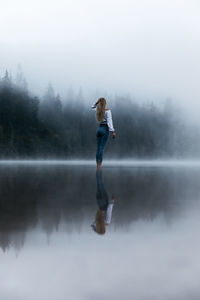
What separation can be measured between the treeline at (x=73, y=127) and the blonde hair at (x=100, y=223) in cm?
4417

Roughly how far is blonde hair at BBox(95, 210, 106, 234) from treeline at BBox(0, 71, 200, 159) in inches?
1739

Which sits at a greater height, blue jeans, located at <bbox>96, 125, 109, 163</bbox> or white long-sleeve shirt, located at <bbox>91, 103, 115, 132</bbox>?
white long-sleeve shirt, located at <bbox>91, 103, 115, 132</bbox>

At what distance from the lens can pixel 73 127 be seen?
56.3 metres

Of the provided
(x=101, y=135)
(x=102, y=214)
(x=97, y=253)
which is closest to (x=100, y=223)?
(x=102, y=214)

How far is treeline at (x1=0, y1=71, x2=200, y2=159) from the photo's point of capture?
46.9 m

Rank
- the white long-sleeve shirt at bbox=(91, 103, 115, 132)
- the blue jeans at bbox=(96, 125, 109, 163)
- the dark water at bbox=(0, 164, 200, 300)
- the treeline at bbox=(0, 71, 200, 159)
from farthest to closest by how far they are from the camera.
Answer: the treeline at bbox=(0, 71, 200, 159), the blue jeans at bbox=(96, 125, 109, 163), the white long-sleeve shirt at bbox=(91, 103, 115, 132), the dark water at bbox=(0, 164, 200, 300)

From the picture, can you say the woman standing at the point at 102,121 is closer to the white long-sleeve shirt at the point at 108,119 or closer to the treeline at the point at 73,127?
the white long-sleeve shirt at the point at 108,119

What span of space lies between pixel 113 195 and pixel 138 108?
2310 inches

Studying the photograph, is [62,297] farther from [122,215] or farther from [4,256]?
[122,215]

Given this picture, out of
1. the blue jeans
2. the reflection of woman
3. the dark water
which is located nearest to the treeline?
the blue jeans

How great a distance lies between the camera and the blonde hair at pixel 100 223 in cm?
170

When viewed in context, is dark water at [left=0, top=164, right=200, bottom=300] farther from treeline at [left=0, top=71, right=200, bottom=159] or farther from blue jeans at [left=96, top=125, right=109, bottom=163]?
treeline at [left=0, top=71, right=200, bottom=159]

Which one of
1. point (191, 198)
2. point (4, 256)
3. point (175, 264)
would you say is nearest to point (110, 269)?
point (175, 264)

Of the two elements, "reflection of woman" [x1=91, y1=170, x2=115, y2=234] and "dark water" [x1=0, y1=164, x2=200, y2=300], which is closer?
"dark water" [x1=0, y1=164, x2=200, y2=300]
